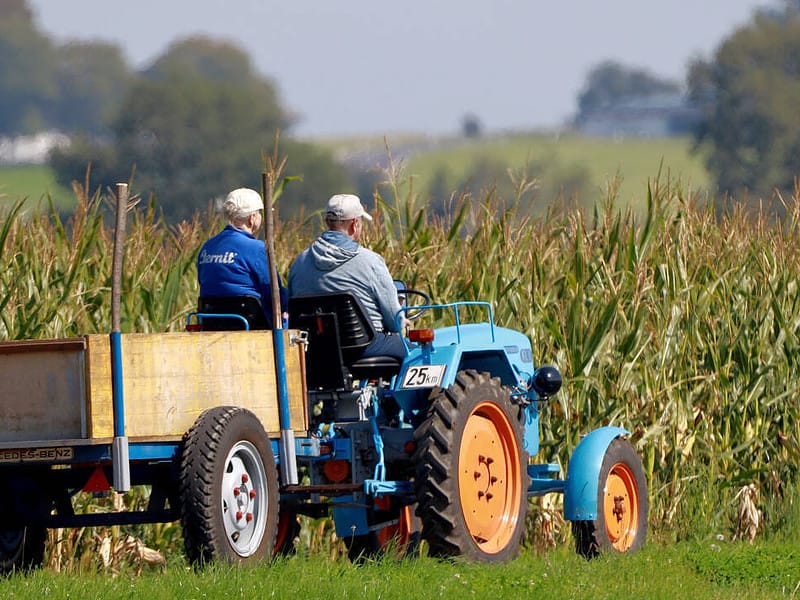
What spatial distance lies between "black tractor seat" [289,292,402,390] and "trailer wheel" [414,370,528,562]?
0.45m

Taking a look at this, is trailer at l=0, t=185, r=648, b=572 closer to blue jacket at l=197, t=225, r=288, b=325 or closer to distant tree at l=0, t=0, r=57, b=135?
blue jacket at l=197, t=225, r=288, b=325

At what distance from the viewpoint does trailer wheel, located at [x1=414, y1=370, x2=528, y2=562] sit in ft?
26.8

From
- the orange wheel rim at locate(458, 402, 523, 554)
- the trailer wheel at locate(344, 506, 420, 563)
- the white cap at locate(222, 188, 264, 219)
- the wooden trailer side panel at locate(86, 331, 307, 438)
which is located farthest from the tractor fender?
the white cap at locate(222, 188, 264, 219)

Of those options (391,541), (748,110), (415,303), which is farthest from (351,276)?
(748,110)

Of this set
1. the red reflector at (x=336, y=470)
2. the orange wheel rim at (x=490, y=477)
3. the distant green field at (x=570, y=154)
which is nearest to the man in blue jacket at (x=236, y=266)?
the red reflector at (x=336, y=470)

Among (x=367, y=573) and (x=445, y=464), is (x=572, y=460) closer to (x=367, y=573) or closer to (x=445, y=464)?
(x=445, y=464)

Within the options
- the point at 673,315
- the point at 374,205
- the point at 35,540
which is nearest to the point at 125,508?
the point at 35,540

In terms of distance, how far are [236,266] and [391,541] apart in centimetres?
167

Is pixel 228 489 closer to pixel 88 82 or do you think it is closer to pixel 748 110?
pixel 748 110

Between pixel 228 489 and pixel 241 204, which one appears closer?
pixel 228 489

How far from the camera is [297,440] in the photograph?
8172 millimetres

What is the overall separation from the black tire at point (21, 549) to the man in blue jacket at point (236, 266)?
1.50 meters

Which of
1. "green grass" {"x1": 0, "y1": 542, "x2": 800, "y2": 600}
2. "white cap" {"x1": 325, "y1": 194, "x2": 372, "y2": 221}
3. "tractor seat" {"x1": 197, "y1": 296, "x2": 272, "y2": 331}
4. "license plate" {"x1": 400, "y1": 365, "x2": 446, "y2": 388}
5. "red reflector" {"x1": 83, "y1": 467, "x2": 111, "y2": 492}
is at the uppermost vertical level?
"white cap" {"x1": 325, "y1": 194, "x2": 372, "y2": 221}

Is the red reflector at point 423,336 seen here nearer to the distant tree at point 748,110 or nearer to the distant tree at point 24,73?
the distant tree at point 748,110
